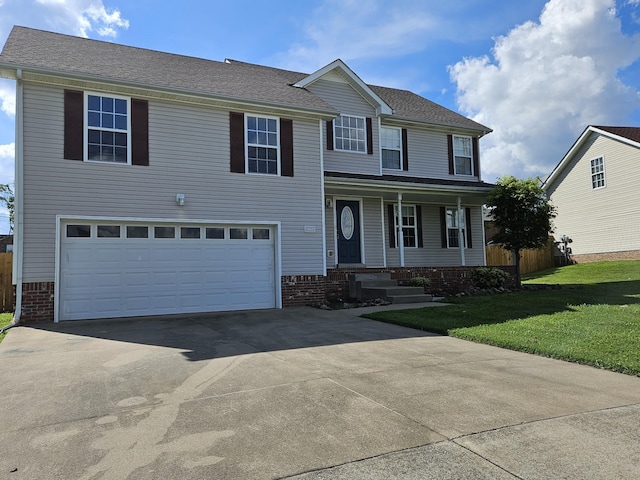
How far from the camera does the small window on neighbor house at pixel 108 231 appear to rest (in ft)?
34.2

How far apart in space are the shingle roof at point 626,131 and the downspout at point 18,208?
23998 mm

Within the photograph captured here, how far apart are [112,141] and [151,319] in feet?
14.0

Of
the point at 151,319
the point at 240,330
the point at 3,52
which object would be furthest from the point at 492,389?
the point at 3,52

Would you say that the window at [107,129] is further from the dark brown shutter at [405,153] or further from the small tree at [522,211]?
the small tree at [522,211]

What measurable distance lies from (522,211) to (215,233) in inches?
395

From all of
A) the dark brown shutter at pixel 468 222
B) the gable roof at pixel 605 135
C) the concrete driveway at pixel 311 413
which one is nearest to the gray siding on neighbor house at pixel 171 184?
the concrete driveway at pixel 311 413

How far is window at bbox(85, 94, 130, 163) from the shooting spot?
10.4 meters

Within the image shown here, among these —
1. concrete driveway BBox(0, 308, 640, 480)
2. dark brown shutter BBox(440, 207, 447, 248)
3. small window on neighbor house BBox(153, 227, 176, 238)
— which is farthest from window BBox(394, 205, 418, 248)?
concrete driveway BBox(0, 308, 640, 480)

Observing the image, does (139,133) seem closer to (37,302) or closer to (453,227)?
(37,302)

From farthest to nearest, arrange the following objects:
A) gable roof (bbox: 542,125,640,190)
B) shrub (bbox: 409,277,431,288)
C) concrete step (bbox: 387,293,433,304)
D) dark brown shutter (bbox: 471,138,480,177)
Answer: gable roof (bbox: 542,125,640,190), dark brown shutter (bbox: 471,138,480,177), shrub (bbox: 409,277,431,288), concrete step (bbox: 387,293,433,304)

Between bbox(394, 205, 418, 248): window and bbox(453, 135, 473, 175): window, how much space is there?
249 cm

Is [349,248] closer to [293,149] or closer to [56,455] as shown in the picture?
[293,149]

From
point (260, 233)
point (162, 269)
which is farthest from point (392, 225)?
point (162, 269)

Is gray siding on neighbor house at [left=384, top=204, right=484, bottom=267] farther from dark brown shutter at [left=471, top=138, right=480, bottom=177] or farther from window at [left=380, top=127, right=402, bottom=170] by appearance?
window at [left=380, top=127, right=402, bottom=170]
